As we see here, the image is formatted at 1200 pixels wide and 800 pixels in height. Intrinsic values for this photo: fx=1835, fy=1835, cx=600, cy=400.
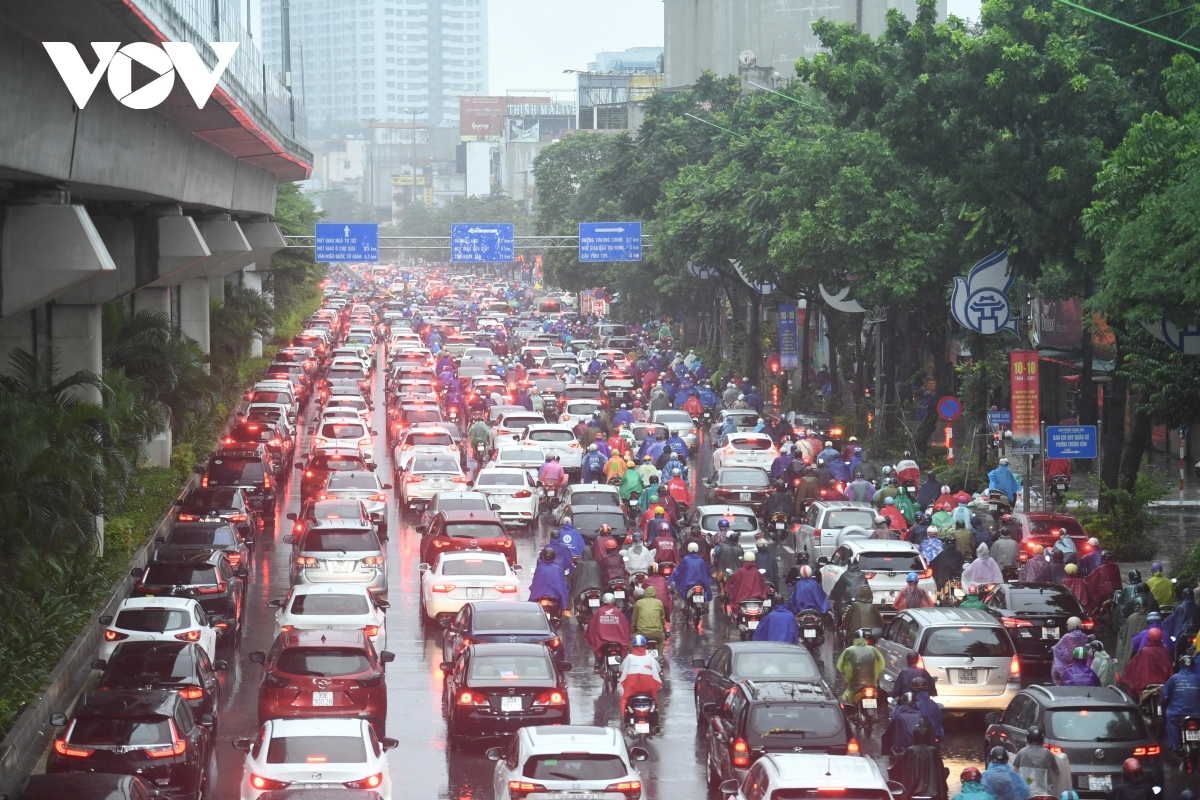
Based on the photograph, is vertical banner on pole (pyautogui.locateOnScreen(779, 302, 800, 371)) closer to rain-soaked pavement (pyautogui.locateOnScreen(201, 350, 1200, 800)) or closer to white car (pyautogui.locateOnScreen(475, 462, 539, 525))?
white car (pyautogui.locateOnScreen(475, 462, 539, 525))

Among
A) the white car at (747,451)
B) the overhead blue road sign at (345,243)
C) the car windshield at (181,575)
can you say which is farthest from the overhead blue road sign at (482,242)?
the car windshield at (181,575)

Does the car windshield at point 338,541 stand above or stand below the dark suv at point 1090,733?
above

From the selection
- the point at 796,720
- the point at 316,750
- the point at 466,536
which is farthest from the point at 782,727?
the point at 466,536

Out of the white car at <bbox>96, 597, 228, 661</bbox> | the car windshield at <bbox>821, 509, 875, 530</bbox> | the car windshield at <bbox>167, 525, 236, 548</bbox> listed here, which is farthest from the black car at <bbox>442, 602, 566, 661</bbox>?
the car windshield at <bbox>821, 509, 875, 530</bbox>

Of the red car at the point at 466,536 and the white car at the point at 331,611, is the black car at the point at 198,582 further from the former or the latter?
the red car at the point at 466,536

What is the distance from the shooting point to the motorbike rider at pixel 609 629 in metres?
21.0

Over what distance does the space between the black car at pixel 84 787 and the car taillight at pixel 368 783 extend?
1.57 meters

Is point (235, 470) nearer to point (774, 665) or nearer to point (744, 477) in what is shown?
point (744, 477)

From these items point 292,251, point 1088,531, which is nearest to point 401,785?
point 1088,531

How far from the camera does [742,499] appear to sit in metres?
35.4

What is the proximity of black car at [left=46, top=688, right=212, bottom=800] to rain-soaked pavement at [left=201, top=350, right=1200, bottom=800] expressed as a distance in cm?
127

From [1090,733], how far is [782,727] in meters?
2.63

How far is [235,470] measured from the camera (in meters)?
34.8

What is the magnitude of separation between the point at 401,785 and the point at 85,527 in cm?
727
